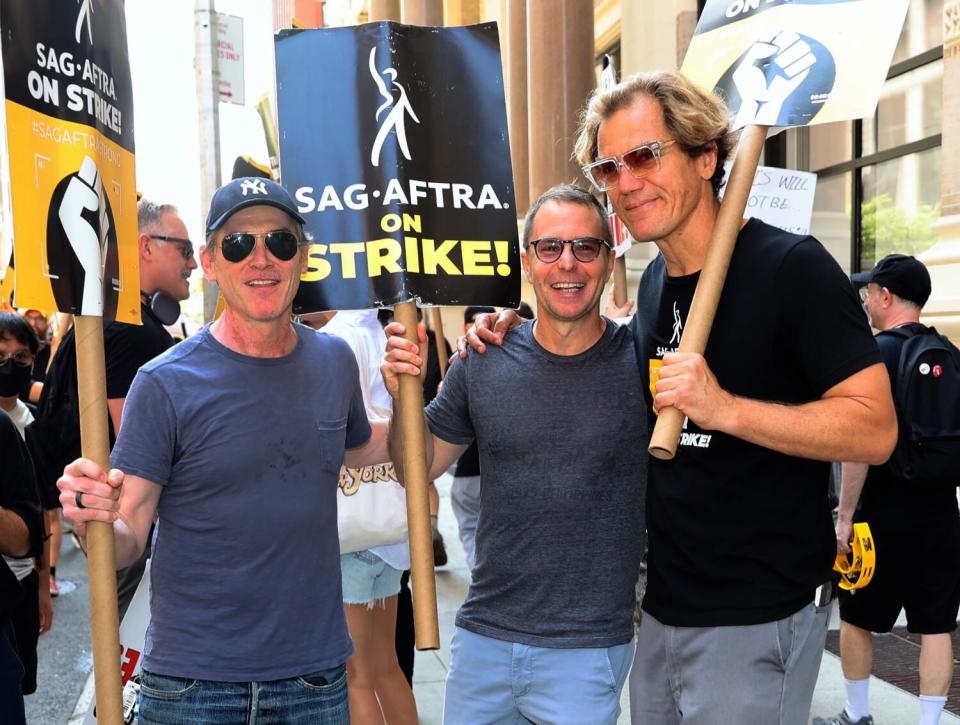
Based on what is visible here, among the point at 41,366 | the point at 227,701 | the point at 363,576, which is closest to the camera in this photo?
the point at 227,701

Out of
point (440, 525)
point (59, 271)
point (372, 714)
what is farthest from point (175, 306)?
point (440, 525)

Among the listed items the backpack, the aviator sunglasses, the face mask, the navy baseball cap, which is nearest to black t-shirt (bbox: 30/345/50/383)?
the face mask

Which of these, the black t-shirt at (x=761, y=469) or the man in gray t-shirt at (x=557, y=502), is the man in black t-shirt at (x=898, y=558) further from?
Answer: the black t-shirt at (x=761, y=469)

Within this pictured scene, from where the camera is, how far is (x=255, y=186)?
278cm

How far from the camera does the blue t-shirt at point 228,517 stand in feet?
8.41

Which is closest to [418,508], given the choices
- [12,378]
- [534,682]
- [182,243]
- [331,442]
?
[331,442]

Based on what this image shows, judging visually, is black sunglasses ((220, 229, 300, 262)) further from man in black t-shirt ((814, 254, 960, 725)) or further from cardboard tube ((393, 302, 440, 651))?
man in black t-shirt ((814, 254, 960, 725))

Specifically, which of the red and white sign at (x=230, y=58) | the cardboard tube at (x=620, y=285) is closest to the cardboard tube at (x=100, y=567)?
the cardboard tube at (x=620, y=285)

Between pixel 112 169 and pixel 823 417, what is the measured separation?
1.80m

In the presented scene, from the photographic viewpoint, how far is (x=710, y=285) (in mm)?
2367

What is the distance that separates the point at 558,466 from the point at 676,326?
1.64 ft

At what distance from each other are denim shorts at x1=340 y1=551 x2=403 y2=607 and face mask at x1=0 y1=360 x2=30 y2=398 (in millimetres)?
3014

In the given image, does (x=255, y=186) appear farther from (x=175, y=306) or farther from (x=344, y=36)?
(x=175, y=306)

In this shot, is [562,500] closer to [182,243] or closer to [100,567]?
[100,567]
